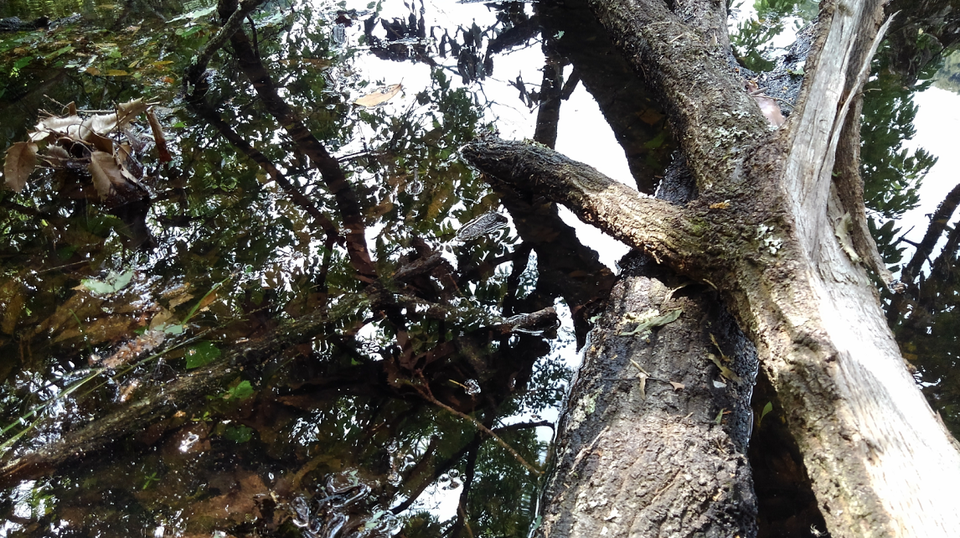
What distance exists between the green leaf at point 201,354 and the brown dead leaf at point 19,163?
1491 mm

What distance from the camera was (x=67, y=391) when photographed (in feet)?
6.46

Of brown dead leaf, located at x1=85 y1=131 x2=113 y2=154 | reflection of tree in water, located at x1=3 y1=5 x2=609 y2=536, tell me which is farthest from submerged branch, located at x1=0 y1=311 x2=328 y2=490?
brown dead leaf, located at x1=85 y1=131 x2=113 y2=154

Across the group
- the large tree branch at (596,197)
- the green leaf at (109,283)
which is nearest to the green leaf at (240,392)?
the green leaf at (109,283)

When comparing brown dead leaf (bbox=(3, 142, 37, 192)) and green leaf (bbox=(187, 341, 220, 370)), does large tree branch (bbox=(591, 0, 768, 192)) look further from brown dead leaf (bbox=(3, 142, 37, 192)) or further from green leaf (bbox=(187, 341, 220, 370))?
brown dead leaf (bbox=(3, 142, 37, 192))

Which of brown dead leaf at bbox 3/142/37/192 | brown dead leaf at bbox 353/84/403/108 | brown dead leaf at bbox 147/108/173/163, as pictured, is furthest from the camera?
brown dead leaf at bbox 353/84/403/108

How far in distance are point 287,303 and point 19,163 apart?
1.61 m

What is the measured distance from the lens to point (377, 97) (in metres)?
3.74

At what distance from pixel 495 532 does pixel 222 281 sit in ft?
5.19

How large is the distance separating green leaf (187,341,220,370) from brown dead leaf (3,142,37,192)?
149cm

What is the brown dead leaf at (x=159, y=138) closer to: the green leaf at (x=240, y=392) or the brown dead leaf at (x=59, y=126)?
the brown dead leaf at (x=59, y=126)

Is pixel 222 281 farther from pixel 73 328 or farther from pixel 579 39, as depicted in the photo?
pixel 579 39

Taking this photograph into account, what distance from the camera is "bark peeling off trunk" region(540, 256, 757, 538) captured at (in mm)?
1386

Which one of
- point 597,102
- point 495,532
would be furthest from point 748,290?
point 597,102

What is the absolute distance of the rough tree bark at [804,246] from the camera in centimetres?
127
